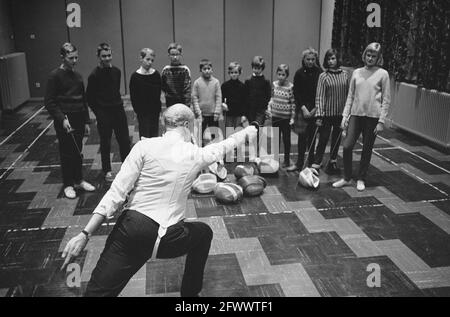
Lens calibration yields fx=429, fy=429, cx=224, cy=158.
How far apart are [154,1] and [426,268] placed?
8.09 metres

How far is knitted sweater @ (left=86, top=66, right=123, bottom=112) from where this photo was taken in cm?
443

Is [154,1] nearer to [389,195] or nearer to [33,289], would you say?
[389,195]

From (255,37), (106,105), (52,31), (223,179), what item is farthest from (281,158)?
(52,31)

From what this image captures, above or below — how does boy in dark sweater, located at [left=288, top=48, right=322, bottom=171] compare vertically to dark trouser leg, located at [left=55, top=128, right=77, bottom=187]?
above

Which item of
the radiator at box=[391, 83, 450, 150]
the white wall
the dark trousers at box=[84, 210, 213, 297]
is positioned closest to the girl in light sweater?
the radiator at box=[391, 83, 450, 150]

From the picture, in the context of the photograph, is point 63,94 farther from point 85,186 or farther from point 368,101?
point 368,101

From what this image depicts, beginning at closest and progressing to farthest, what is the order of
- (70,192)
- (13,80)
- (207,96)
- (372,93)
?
(372,93), (70,192), (207,96), (13,80)

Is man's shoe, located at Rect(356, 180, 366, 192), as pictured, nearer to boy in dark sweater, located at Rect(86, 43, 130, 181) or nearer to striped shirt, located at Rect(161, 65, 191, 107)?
striped shirt, located at Rect(161, 65, 191, 107)

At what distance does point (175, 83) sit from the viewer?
506cm

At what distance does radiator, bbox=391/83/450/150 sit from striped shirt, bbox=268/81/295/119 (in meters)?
2.35

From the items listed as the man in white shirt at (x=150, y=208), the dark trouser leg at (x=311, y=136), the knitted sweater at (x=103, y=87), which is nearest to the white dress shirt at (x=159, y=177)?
the man in white shirt at (x=150, y=208)

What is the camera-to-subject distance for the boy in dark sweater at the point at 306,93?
476 cm

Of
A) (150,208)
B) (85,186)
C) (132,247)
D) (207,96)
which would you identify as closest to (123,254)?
(132,247)

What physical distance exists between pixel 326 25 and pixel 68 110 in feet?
23.4
